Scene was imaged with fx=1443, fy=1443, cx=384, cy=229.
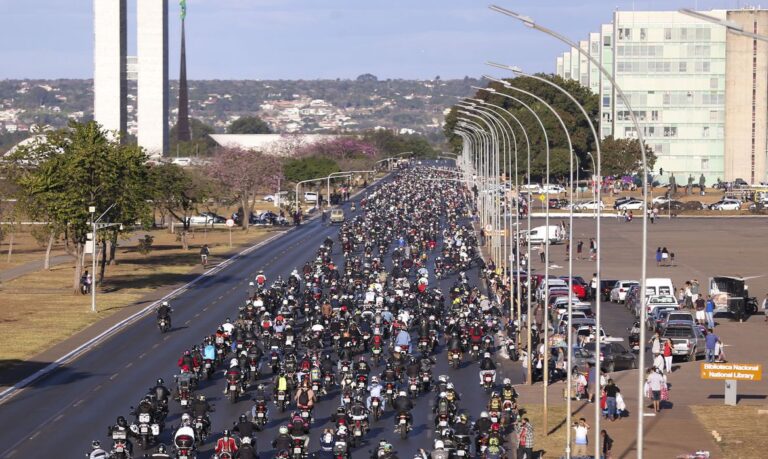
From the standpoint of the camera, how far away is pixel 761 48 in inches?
6604

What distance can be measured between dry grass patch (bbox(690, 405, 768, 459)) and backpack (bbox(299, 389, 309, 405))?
987 centimetres

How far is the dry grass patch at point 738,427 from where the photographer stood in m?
32.8

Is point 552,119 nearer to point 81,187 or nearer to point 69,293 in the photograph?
point 81,187

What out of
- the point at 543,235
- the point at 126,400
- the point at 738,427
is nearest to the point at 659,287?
the point at 738,427

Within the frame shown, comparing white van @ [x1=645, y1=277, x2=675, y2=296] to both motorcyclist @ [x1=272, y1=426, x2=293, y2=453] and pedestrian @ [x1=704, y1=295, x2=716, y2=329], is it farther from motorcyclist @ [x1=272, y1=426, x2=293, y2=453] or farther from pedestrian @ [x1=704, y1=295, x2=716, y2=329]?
motorcyclist @ [x1=272, y1=426, x2=293, y2=453]

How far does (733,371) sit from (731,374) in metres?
0.10

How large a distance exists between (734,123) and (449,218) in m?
60.7

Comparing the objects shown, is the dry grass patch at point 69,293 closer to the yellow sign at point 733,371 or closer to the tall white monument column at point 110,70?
the yellow sign at point 733,371

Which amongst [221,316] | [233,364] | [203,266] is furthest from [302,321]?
[203,266]

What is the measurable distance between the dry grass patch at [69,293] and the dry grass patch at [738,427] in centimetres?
2273

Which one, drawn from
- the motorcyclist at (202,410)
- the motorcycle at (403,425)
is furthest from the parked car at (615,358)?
the motorcyclist at (202,410)

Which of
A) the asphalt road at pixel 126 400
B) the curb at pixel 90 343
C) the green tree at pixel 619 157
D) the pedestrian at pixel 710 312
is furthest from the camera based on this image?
the green tree at pixel 619 157

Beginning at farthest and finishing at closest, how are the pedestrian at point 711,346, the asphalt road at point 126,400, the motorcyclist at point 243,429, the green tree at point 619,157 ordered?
the green tree at point 619,157 → the pedestrian at point 711,346 → the asphalt road at point 126,400 → the motorcyclist at point 243,429

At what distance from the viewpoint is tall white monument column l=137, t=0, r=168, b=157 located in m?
185
